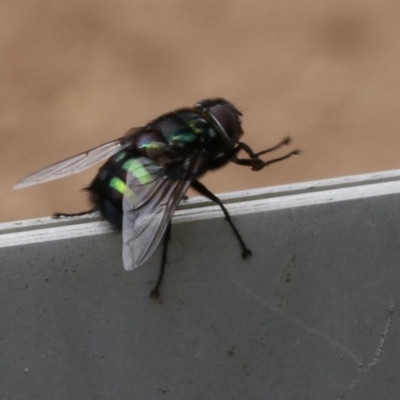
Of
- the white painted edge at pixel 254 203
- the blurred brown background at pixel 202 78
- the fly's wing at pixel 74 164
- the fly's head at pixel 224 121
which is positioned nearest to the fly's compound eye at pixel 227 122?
the fly's head at pixel 224 121

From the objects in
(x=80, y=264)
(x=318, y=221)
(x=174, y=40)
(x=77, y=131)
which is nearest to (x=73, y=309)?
(x=80, y=264)

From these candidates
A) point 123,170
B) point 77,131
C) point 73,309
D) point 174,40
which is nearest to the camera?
point 73,309

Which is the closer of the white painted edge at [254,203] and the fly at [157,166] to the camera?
the white painted edge at [254,203]

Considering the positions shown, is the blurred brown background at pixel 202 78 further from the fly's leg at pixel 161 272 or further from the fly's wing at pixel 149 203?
the fly's leg at pixel 161 272

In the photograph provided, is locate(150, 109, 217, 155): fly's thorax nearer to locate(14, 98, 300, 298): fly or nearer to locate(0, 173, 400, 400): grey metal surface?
locate(14, 98, 300, 298): fly

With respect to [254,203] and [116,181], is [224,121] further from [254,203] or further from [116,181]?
[254,203]

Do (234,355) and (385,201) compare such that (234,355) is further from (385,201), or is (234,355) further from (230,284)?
(385,201)

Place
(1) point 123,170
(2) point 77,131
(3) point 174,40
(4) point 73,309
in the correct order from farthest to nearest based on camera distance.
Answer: (3) point 174,40
(2) point 77,131
(1) point 123,170
(4) point 73,309
